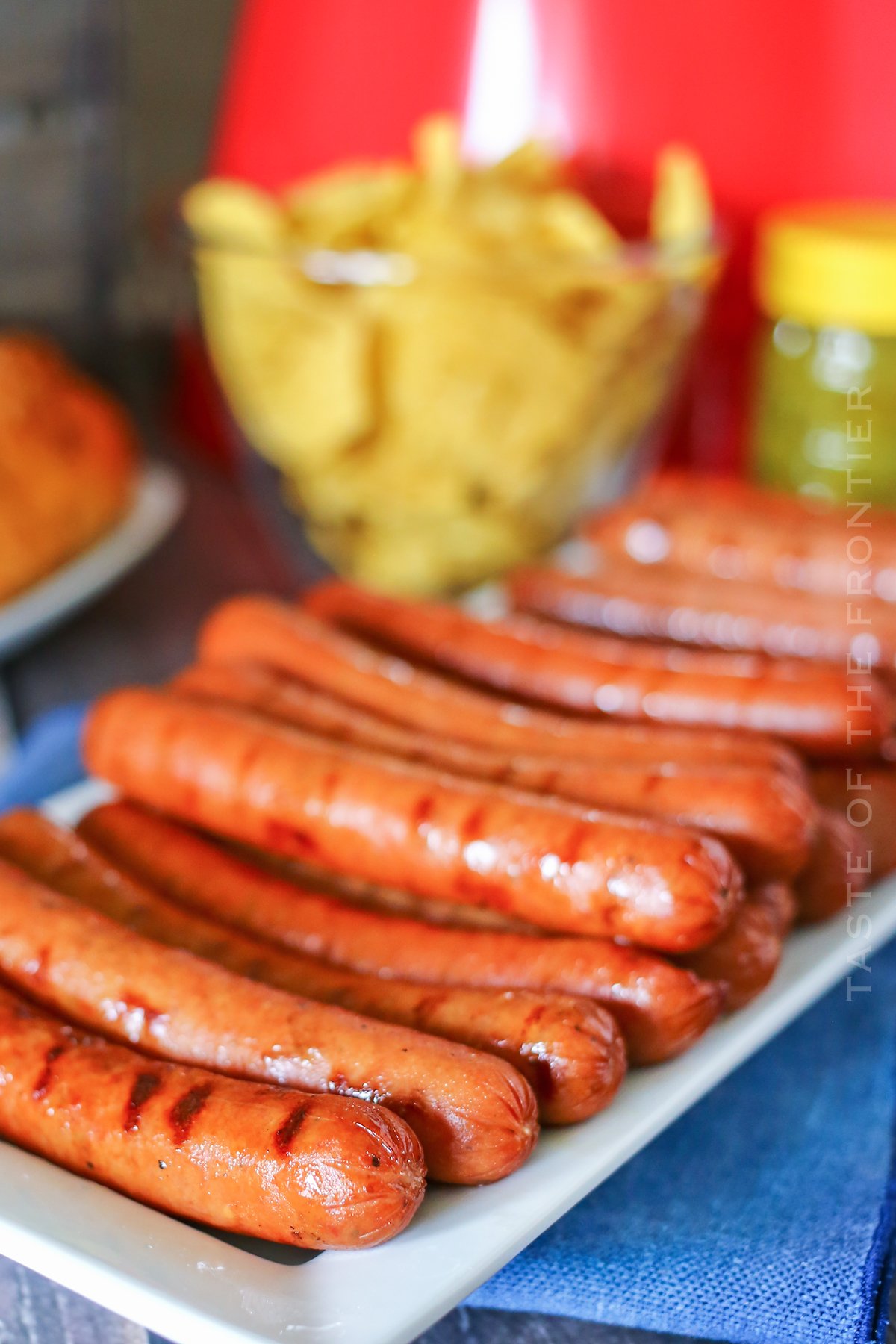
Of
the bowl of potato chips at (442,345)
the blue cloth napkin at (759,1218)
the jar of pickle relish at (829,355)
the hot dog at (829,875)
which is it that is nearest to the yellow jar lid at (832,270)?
the jar of pickle relish at (829,355)

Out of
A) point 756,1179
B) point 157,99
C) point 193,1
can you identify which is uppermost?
point 193,1

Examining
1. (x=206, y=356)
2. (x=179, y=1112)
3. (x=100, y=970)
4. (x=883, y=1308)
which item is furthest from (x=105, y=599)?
(x=883, y=1308)

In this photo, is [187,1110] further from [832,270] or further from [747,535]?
[832,270]

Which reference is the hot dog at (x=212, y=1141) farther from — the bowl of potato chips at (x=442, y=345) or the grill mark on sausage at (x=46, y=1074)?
the bowl of potato chips at (x=442, y=345)

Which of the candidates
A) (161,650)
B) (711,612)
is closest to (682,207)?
(711,612)

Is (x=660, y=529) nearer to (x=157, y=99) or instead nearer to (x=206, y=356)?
(x=206, y=356)

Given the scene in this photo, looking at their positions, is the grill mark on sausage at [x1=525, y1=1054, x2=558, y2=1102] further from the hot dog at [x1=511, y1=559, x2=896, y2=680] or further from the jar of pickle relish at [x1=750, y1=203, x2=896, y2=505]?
the jar of pickle relish at [x1=750, y1=203, x2=896, y2=505]
